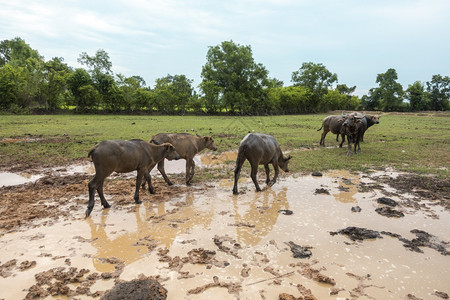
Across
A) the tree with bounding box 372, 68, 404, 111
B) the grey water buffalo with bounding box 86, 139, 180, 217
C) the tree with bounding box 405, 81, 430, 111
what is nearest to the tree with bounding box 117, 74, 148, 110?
the grey water buffalo with bounding box 86, 139, 180, 217

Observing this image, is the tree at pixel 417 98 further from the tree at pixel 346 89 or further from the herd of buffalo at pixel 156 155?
the herd of buffalo at pixel 156 155

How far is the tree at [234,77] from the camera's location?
49.6 meters

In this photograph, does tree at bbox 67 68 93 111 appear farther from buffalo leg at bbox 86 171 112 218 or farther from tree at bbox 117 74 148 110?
buffalo leg at bbox 86 171 112 218

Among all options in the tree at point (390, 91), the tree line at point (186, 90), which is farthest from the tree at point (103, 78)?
the tree at point (390, 91)

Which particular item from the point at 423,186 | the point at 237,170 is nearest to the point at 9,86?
the point at 237,170

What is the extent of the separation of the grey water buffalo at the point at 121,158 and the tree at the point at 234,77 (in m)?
42.4

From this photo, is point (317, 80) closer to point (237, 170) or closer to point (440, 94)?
point (440, 94)

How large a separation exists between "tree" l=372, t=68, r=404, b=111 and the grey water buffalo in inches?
3012

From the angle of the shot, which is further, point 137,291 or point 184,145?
point 184,145

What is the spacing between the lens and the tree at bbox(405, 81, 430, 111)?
6956 cm

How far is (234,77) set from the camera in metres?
49.2

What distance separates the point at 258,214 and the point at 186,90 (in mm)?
47162

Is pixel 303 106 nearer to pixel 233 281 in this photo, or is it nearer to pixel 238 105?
pixel 238 105

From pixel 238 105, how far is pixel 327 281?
46972 mm
